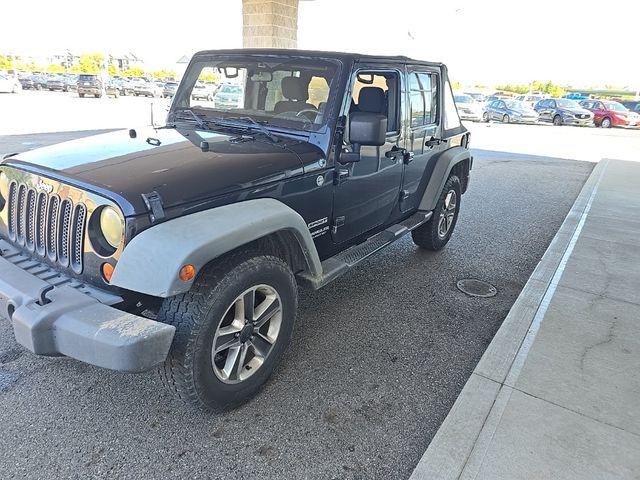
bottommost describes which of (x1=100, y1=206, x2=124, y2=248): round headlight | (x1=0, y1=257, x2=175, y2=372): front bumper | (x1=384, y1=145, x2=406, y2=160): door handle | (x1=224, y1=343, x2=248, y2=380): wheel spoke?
(x1=224, y1=343, x2=248, y2=380): wheel spoke

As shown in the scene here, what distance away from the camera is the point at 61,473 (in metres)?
2.20

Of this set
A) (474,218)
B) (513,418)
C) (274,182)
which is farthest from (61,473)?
(474,218)

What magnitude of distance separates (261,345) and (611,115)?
27.1m

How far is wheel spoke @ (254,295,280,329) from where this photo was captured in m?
2.69

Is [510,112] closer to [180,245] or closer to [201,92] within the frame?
[201,92]

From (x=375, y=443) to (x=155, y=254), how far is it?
1454 mm

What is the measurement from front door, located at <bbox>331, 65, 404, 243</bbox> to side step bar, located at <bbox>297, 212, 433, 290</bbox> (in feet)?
0.35

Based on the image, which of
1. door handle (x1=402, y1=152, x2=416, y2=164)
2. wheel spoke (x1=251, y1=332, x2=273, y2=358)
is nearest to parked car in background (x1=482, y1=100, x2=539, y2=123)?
door handle (x1=402, y1=152, x2=416, y2=164)

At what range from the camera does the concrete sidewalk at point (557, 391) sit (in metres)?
2.30

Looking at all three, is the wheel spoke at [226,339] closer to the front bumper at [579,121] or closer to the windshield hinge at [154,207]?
the windshield hinge at [154,207]

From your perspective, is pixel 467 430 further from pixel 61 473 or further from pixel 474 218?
pixel 474 218

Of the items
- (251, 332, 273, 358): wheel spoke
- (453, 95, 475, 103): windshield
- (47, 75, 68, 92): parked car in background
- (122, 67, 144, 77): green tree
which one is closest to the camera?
(251, 332, 273, 358): wheel spoke

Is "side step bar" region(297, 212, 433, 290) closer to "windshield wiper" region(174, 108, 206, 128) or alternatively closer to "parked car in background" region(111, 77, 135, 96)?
"windshield wiper" region(174, 108, 206, 128)

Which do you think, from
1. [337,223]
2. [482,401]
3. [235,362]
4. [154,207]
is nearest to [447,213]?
[337,223]
